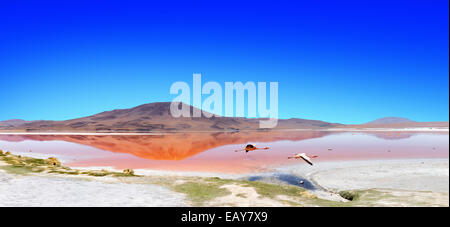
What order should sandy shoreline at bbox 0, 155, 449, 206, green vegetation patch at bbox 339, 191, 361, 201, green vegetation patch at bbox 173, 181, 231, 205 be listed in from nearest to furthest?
sandy shoreline at bbox 0, 155, 449, 206, green vegetation patch at bbox 173, 181, 231, 205, green vegetation patch at bbox 339, 191, 361, 201

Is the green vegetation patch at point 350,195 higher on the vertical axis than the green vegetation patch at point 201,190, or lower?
lower

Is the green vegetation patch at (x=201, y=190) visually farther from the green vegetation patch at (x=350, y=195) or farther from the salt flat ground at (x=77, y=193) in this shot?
the green vegetation patch at (x=350, y=195)

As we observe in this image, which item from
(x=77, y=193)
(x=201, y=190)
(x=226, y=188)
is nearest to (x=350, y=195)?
(x=226, y=188)

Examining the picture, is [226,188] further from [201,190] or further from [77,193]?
[77,193]

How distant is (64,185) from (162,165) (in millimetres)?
12362

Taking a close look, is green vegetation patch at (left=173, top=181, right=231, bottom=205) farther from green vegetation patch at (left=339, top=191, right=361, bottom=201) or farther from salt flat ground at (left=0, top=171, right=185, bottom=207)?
green vegetation patch at (left=339, top=191, right=361, bottom=201)

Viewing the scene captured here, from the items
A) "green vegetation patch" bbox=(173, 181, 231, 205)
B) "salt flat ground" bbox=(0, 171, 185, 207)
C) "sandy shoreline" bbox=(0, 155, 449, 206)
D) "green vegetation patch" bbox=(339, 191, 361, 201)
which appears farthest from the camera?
"green vegetation patch" bbox=(339, 191, 361, 201)

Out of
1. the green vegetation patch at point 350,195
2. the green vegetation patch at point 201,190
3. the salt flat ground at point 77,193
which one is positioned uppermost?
the salt flat ground at point 77,193

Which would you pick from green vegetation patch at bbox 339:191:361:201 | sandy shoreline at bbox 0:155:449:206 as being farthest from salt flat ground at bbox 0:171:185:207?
green vegetation patch at bbox 339:191:361:201

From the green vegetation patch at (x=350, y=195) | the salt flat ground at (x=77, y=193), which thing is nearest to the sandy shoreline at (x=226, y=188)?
the salt flat ground at (x=77, y=193)
